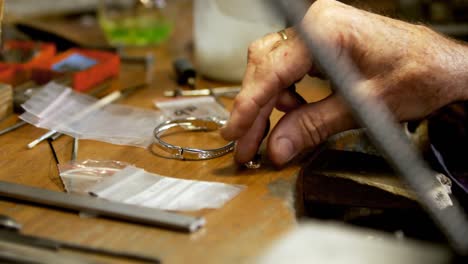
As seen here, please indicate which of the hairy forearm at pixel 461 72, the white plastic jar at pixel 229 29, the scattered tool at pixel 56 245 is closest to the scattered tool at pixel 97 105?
the white plastic jar at pixel 229 29

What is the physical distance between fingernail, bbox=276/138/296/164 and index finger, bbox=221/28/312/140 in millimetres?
38

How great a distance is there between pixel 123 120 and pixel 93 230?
29 cm

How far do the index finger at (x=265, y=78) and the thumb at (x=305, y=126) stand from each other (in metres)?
0.03

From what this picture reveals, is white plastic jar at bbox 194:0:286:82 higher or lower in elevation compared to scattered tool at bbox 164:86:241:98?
higher

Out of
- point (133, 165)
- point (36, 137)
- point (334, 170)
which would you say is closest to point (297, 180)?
point (334, 170)

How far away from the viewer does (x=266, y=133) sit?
0.71 m

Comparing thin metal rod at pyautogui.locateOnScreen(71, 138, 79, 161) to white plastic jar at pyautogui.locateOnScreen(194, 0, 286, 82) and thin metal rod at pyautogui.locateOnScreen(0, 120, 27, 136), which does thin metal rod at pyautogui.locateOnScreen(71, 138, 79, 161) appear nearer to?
thin metal rod at pyautogui.locateOnScreen(0, 120, 27, 136)

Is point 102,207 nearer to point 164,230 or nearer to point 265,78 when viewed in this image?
point 164,230

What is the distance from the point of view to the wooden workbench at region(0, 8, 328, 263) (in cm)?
53

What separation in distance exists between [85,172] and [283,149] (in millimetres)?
207

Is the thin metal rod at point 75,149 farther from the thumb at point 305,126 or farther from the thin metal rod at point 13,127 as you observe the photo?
the thumb at point 305,126

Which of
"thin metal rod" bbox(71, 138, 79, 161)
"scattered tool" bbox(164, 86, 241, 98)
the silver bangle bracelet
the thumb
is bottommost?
"scattered tool" bbox(164, 86, 241, 98)

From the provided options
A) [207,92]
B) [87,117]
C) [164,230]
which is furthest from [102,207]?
[207,92]

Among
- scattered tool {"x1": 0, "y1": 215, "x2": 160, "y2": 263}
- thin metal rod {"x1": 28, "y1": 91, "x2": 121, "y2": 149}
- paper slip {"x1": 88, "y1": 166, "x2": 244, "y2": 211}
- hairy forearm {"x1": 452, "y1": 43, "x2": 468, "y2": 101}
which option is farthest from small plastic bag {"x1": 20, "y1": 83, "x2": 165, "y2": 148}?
hairy forearm {"x1": 452, "y1": 43, "x2": 468, "y2": 101}
